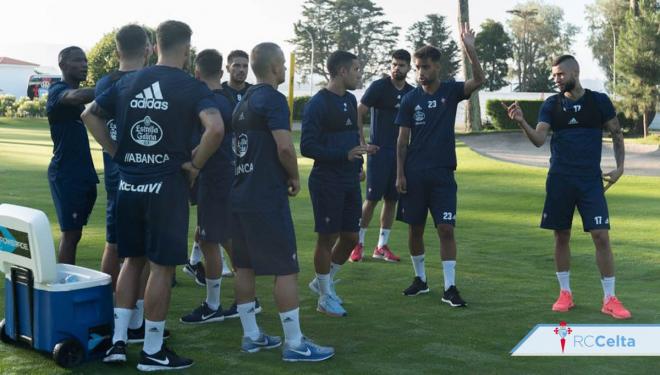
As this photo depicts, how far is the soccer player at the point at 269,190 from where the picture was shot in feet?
17.9

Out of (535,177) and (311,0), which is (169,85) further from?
(311,0)

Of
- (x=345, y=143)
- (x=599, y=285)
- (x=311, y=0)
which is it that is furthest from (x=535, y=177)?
(x=311, y=0)

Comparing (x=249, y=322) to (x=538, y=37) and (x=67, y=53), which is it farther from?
(x=538, y=37)

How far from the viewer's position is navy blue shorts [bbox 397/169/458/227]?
718 cm

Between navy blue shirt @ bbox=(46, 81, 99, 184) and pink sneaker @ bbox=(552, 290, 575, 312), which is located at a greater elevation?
navy blue shirt @ bbox=(46, 81, 99, 184)

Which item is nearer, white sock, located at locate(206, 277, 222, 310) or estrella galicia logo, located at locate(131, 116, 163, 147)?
estrella galicia logo, located at locate(131, 116, 163, 147)

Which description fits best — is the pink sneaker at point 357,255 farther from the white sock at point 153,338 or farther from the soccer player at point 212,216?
the white sock at point 153,338

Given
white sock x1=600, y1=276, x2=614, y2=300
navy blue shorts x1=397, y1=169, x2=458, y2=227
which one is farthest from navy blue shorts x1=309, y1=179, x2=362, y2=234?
white sock x1=600, y1=276, x2=614, y2=300

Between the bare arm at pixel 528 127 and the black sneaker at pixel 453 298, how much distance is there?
1.41 m

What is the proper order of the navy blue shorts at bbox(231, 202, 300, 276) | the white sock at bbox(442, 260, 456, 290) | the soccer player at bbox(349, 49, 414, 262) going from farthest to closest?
the soccer player at bbox(349, 49, 414, 262)
the white sock at bbox(442, 260, 456, 290)
the navy blue shorts at bbox(231, 202, 300, 276)

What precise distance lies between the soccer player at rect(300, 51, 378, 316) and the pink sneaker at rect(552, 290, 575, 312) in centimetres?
174

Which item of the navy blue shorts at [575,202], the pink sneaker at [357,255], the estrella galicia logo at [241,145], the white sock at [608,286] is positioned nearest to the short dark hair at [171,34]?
the estrella galicia logo at [241,145]

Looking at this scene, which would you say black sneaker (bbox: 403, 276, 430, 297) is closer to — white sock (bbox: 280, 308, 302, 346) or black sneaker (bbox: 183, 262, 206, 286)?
black sneaker (bbox: 183, 262, 206, 286)

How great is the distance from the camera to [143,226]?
527 cm
